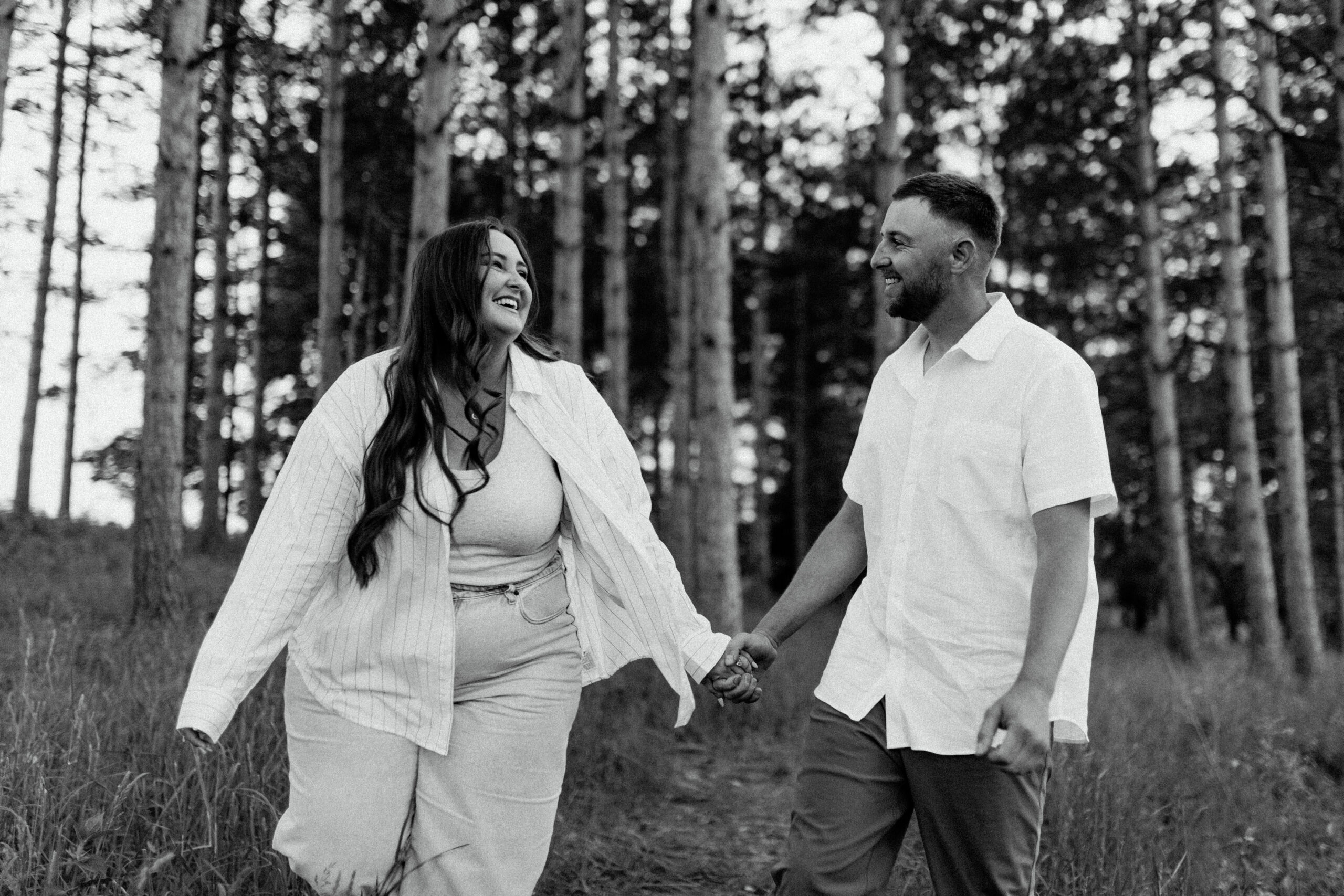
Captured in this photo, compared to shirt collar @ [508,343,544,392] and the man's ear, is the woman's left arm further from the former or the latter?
the man's ear

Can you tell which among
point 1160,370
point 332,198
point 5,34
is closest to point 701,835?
point 5,34

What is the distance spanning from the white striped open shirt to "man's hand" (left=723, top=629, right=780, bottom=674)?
46 millimetres

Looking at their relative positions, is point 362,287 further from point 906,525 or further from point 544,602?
point 906,525

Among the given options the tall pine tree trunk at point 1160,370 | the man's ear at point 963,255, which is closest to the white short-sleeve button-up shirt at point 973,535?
the man's ear at point 963,255

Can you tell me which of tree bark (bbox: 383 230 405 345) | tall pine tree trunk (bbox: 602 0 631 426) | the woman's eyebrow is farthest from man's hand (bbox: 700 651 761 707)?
tree bark (bbox: 383 230 405 345)

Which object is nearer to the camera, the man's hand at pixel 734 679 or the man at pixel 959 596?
the man at pixel 959 596

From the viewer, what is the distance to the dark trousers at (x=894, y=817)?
2.44 meters

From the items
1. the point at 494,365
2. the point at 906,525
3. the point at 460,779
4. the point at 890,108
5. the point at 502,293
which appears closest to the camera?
the point at 906,525

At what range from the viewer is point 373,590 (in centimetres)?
296

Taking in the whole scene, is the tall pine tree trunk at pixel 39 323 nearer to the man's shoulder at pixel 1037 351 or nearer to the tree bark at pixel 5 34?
the tree bark at pixel 5 34

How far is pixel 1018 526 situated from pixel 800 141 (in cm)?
2072

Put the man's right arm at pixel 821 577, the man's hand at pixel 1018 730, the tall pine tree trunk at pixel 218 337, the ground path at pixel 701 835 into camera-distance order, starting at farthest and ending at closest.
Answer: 1. the tall pine tree trunk at pixel 218 337
2. the ground path at pixel 701 835
3. the man's right arm at pixel 821 577
4. the man's hand at pixel 1018 730

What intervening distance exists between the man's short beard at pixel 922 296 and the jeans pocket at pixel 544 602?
1219mm

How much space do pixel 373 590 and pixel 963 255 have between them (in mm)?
1766
